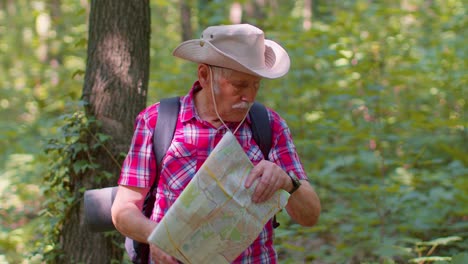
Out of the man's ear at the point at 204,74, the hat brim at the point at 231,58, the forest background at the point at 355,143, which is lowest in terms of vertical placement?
the forest background at the point at 355,143

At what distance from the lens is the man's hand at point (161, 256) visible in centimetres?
217

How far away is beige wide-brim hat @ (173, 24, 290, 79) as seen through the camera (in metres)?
2.28

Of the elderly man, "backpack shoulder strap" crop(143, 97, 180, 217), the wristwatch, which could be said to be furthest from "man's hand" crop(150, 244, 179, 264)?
the wristwatch

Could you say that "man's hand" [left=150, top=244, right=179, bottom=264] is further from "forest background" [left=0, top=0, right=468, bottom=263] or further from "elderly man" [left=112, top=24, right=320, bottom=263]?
"forest background" [left=0, top=0, right=468, bottom=263]

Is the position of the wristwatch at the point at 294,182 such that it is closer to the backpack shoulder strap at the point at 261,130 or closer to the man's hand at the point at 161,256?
the backpack shoulder strap at the point at 261,130

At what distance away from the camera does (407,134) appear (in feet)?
26.6

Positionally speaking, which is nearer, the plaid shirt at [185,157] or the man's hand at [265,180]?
the man's hand at [265,180]

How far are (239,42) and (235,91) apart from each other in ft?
0.68

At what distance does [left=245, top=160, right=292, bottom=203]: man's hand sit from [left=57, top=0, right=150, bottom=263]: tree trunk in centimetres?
209

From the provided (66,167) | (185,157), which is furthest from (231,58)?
(66,167)

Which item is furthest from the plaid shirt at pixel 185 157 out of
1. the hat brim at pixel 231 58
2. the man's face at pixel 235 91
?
the hat brim at pixel 231 58

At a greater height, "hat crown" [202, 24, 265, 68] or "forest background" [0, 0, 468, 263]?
"hat crown" [202, 24, 265, 68]

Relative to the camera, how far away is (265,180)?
2.14m

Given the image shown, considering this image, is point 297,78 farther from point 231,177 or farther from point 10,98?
point 10,98
